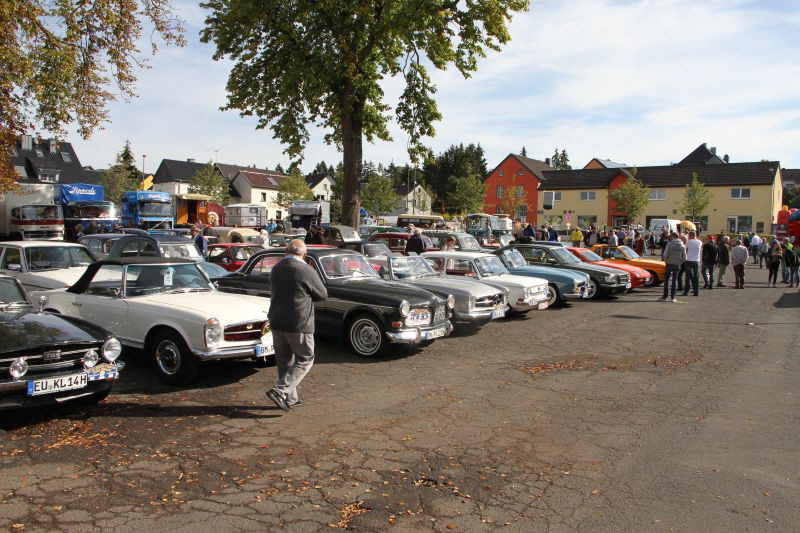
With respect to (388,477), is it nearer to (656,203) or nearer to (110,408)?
(110,408)

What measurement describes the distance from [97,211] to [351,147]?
60.3 ft

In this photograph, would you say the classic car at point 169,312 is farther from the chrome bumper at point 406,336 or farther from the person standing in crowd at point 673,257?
the person standing in crowd at point 673,257

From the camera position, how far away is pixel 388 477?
4852mm

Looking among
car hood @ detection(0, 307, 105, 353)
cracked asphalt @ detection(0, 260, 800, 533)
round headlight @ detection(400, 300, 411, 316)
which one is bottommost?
cracked asphalt @ detection(0, 260, 800, 533)

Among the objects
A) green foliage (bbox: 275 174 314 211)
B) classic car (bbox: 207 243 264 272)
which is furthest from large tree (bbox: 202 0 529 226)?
green foliage (bbox: 275 174 314 211)

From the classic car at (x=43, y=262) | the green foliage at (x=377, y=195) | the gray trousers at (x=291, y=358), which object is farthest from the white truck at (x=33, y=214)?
the green foliage at (x=377, y=195)

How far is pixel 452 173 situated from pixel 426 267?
7762 centimetres

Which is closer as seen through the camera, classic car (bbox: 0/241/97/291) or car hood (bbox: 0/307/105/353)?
car hood (bbox: 0/307/105/353)

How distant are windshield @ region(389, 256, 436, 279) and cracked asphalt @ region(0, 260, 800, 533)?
10.4 feet

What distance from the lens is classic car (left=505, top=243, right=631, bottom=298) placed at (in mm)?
16906

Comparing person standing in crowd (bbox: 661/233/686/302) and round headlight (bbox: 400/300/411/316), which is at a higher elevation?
person standing in crowd (bbox: 661/233/686/302)

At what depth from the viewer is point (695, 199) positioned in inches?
2251

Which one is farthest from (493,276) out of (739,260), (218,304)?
(739,260)

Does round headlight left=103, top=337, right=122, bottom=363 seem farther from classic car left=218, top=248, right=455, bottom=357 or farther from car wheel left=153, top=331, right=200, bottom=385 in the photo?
classic car left=218, top=248, right=455, bottom=357
